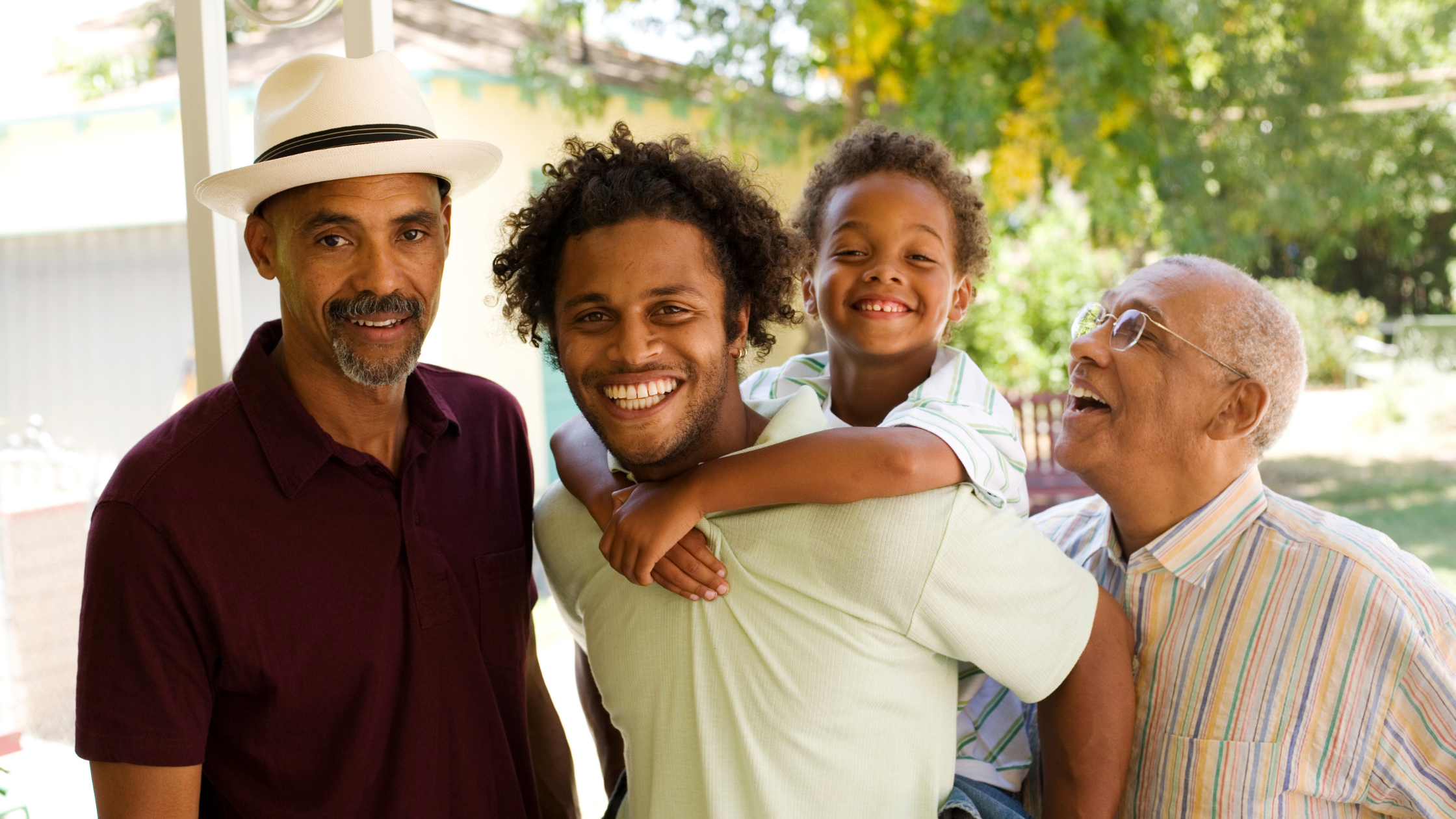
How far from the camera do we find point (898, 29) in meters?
7.02

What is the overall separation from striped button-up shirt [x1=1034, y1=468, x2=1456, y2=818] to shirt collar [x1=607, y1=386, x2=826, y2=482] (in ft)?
2.31

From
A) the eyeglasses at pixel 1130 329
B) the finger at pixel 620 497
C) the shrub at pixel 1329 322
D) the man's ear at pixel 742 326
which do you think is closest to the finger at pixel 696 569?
the finger at pixel 620 497

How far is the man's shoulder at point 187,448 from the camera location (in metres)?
1.89

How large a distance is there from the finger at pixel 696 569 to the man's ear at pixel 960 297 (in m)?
1.27

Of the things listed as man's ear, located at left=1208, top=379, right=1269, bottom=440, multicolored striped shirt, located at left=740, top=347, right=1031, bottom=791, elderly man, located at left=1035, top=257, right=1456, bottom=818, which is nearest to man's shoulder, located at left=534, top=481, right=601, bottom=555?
multicolored striped shirt, located at left=740, top=347, right=1031, bottom=791

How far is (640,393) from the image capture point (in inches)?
75.1

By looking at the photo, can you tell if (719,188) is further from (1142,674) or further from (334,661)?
Answer: (1142,674)

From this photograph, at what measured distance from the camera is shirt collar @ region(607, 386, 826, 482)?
2008 millimetres

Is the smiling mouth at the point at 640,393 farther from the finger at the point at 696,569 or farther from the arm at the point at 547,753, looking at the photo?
the arm at the point at 547,753

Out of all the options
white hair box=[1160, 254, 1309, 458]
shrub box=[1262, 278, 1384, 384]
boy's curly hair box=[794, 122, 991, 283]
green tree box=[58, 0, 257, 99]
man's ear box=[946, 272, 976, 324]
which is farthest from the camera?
shrub box=[1262, 278, 1384, 384]

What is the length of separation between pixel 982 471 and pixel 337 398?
3.85 ft

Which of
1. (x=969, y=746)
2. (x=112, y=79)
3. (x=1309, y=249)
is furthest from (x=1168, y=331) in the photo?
(x=1309, y=249)

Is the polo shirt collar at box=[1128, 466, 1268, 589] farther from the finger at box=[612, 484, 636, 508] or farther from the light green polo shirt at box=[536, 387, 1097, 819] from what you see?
the finger at box=[612, 484, 636, 508]

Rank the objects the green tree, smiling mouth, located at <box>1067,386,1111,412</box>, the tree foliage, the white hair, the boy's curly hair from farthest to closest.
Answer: the tree foliage, the green tree, the boy's curly hair, smiling mouth, located at <box>1067,386,1111,412</box>, the white hair
